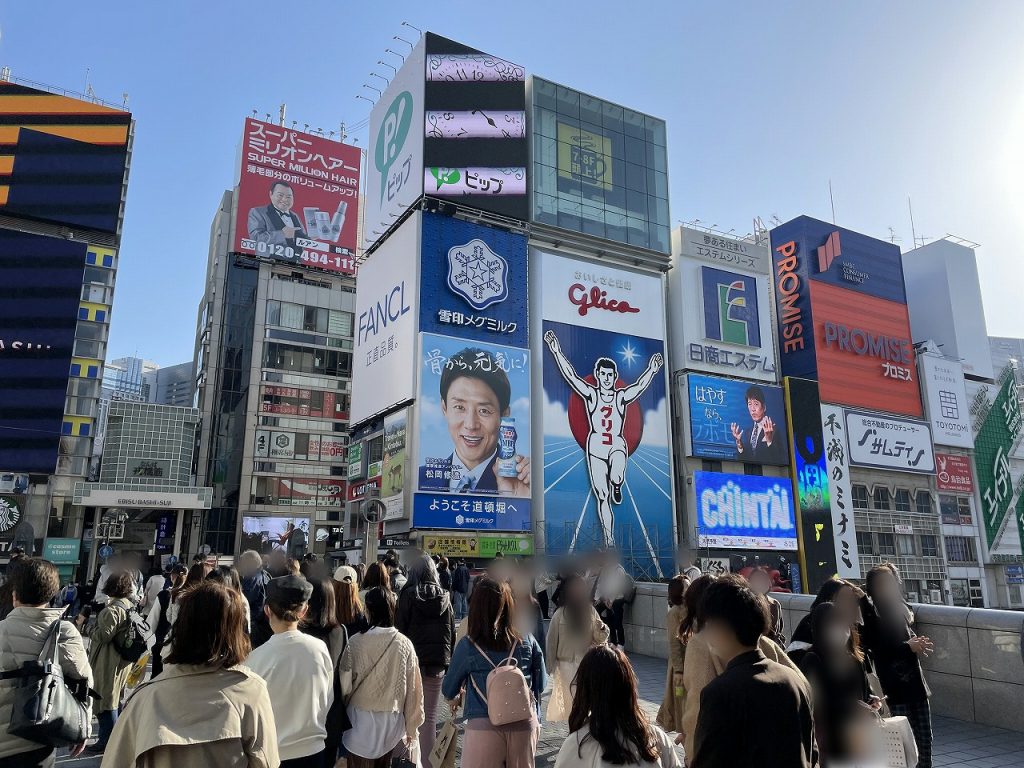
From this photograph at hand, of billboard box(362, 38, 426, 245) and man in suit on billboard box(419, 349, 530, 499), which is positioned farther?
billboard box(362, 38, 426, 245)

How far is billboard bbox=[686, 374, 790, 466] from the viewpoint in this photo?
45.7m

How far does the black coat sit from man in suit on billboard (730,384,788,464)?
45.7m

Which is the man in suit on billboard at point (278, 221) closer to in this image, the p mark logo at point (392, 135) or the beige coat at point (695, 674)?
the p mark logo at point (392, 135)

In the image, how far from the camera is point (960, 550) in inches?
2203

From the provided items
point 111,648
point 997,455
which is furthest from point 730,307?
point 111,648

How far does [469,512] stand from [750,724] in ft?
110

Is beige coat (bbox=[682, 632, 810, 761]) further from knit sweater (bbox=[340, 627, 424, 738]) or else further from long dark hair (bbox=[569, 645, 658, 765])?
knit sweater (bbox=[340, 627, 424, 738])

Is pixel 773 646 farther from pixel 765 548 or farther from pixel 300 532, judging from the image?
pixel 300 532

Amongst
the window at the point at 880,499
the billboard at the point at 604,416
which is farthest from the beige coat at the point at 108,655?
the window at the point at 880,499

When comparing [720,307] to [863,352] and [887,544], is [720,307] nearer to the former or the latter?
[863,352]

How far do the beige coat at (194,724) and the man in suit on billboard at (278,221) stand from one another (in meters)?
59.8

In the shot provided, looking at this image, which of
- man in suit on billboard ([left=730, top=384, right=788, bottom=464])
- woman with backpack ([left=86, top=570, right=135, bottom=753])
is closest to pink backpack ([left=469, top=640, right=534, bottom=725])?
woman with backpack ([left=86, top=570, right=135, bottom=753])

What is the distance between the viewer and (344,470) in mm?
57938

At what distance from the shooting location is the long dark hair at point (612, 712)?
3.19 meters
